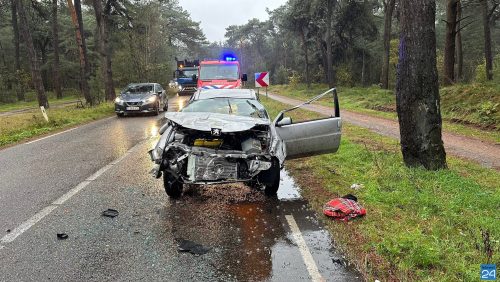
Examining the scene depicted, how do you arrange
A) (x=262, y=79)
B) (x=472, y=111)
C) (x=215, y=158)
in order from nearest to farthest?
(x=215, y=158), (x=472, y=111), (x=262, y=79)

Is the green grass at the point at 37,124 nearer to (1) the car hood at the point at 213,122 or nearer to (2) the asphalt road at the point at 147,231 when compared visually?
(2) the asphalt road at the point at 147,231

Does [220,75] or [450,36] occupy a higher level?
[450,36]

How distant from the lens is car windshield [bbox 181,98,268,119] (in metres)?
7.45

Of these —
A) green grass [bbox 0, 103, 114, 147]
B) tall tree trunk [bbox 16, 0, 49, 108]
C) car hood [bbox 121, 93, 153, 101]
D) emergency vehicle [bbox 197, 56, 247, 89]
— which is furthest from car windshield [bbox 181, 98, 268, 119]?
tall tree trunk [bbox 16, 0, 49, 108]

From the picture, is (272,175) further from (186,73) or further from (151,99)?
(186,73)

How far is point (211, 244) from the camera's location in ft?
14.7

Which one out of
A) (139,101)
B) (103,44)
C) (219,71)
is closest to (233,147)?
(139,101)

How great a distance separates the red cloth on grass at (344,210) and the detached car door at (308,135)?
1.57 m

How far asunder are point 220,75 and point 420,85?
15.1 m

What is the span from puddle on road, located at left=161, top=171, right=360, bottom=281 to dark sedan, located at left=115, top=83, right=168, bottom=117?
43.1 feet

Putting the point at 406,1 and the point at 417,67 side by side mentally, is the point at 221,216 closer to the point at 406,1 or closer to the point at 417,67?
the point at 417,67

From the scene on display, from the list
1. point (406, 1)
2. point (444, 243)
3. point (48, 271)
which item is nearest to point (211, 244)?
point (48, 271)

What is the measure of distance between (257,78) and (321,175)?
14.0 meters

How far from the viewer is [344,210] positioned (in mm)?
5172
